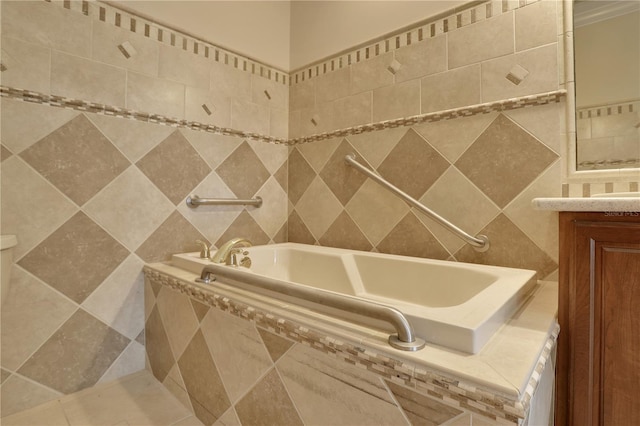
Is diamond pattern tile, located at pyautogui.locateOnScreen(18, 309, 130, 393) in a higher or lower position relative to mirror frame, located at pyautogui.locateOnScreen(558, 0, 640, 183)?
lower

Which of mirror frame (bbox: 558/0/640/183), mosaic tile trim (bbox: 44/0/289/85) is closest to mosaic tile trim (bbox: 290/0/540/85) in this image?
mirror frame (bbox: 558/0/640/183)

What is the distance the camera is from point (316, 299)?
31.7 inches

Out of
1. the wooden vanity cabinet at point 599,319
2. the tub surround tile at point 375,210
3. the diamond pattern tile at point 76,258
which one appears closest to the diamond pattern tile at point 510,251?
the tub surround tile at point 375,210

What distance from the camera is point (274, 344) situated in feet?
2.85

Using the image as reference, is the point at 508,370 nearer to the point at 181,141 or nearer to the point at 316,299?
the point at 316,299

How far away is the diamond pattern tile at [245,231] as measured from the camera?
6.06 feet

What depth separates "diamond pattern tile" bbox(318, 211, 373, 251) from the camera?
1751mm

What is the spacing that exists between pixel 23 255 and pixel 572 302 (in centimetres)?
182

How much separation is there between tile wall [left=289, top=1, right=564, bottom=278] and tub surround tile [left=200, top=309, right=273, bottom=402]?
91 cm

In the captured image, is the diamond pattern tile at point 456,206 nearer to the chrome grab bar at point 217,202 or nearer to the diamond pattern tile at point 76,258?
the chrome grab bar at point 217,202

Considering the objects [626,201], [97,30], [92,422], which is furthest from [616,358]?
[97,30]

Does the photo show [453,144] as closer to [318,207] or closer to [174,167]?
[318,207]

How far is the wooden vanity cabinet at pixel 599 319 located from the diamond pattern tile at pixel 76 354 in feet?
5.55

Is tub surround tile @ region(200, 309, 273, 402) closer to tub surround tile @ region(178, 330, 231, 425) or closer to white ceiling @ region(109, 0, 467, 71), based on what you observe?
tub surround tile @ region(178, 330, 231, 425)
